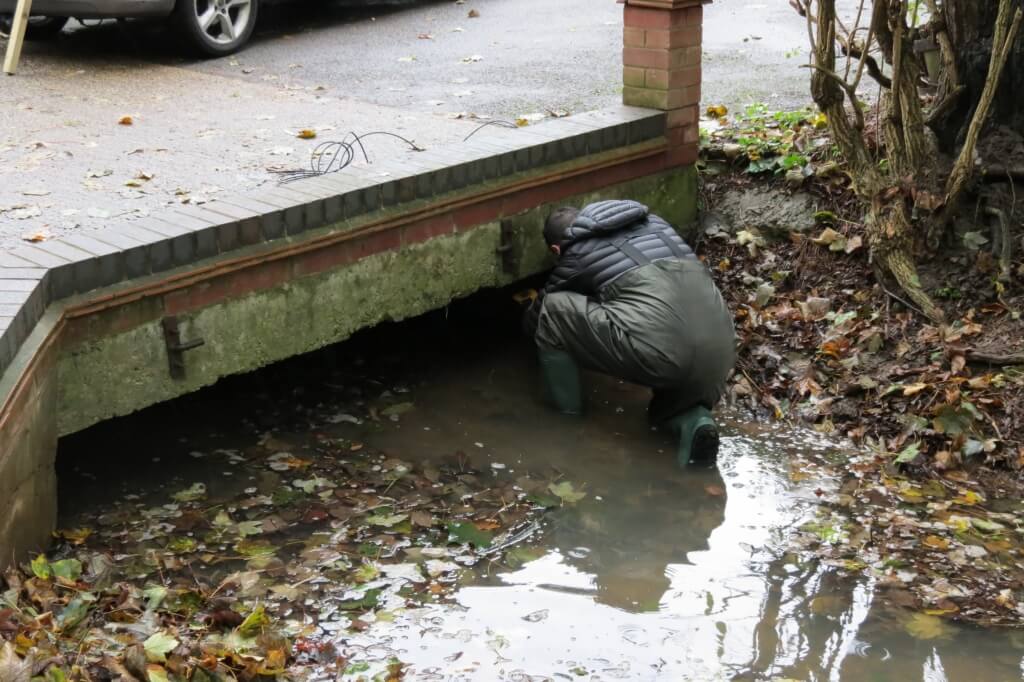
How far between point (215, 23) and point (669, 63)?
4134 mm

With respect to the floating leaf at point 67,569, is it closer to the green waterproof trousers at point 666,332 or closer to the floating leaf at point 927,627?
the green waterproof trousers at point 666,332

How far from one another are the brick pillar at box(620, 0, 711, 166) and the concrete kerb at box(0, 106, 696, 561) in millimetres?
155

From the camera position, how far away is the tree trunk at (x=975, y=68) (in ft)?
23.1

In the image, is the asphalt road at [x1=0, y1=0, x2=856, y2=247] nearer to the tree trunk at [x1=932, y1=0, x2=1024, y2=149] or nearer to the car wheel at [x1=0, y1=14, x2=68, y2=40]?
the car wheel at [x1=0, y1=14, x2=68, y2=40]

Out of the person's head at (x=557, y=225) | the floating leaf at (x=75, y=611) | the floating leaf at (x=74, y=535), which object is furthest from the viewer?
the person's head at (x=557, y=225)

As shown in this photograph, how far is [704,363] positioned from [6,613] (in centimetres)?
345

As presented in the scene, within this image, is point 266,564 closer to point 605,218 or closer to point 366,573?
point 366,573

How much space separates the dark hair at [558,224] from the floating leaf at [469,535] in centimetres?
190

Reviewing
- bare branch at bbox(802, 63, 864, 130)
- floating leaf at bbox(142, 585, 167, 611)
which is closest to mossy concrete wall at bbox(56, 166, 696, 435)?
floating leaf at bbox(142, 585, 167, 611)

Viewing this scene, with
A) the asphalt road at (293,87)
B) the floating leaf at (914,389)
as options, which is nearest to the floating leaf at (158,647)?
the asphalt road at (293,87)

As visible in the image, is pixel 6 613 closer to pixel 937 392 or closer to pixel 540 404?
pixel 540 404

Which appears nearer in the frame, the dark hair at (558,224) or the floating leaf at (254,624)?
the floating leaf at (254,624)

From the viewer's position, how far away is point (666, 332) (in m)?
6.15

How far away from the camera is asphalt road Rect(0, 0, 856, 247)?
6.87 m
